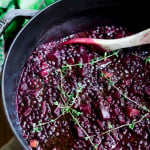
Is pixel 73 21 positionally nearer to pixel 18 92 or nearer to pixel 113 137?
pixel 18 92

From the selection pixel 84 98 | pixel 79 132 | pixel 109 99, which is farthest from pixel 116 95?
pixel 79 132

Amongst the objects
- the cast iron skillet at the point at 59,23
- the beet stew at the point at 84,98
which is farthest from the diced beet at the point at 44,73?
the cast iron skillet at the point at 59,23

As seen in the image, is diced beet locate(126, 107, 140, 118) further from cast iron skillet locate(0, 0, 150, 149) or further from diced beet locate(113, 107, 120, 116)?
cast iron skillet locate(0, 0, 150, 149)

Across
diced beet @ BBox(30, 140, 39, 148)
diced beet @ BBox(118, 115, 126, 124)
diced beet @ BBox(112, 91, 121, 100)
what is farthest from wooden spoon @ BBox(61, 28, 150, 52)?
diced beet @ BBox(30, 140, 39, 148)

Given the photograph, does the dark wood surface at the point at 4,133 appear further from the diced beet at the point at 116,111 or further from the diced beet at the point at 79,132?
the diced beet at the point at 116,111

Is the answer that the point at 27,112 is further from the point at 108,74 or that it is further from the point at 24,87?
the point at 108,74

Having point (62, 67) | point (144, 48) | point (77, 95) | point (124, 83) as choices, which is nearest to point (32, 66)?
point (62, 67)

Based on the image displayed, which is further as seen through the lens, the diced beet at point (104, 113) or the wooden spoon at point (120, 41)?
the wooden spoon at point (120, 41)
